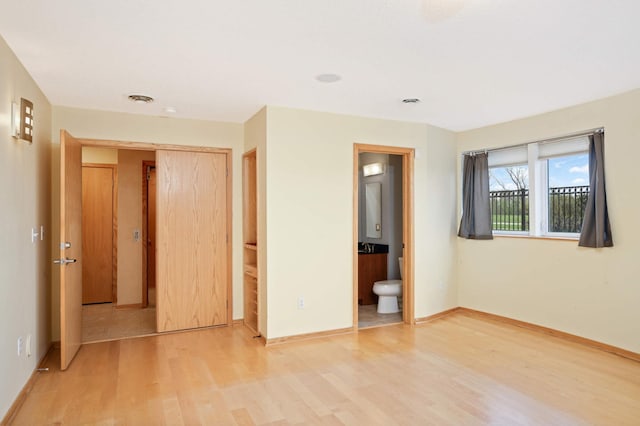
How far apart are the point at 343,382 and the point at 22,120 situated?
10.0 feet

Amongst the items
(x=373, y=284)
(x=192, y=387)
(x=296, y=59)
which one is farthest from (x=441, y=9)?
(x=373, y=284)

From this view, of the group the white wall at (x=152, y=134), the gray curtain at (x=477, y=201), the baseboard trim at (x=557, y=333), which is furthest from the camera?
the gray curtain at (x=477, y=201)

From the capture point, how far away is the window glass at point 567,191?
14.2 feet

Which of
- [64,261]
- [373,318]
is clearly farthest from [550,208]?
[64,261]

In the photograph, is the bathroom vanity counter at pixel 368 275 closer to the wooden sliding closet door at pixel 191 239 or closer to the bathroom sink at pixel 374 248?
the bathroom sink at pixel 374 248

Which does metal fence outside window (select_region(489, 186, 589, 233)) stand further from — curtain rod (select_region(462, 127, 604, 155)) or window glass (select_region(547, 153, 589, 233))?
curtain rod (select_region(462, 127, 604, 155))

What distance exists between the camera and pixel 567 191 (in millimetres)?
4469

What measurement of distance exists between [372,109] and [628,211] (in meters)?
2.59

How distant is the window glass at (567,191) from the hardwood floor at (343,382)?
4.08 feet

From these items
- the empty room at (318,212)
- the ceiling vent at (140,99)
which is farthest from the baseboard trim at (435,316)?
the ceiling vent at (140,99)

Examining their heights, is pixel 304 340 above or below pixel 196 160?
below

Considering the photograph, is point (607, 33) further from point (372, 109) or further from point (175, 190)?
point (175, 190)

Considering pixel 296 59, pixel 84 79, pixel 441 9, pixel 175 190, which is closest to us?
pixel 441 9

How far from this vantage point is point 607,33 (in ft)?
8.35
